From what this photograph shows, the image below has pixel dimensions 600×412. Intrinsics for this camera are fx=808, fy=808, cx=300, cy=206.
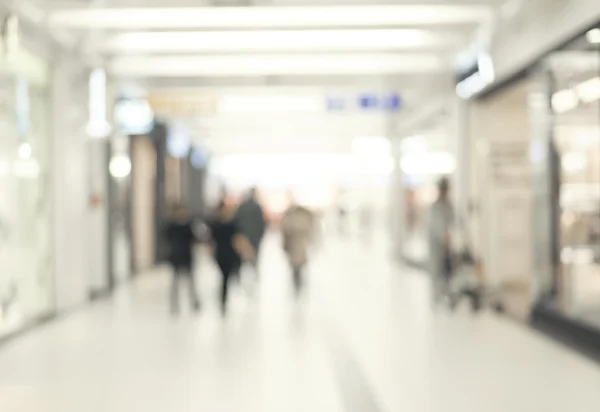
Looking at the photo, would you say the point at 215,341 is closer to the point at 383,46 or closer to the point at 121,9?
the point at 121,9

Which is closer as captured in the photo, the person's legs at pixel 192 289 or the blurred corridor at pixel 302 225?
the blurred corridor at pixel 302 225

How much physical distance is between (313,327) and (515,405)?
4.46 m

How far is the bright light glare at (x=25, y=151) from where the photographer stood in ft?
34.1

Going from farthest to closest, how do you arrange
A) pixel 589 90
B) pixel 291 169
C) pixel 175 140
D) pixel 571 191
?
pixel 291 169, pixel 175 140, pixel 571 191, pixel 589 90

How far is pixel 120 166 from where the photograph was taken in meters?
17.4

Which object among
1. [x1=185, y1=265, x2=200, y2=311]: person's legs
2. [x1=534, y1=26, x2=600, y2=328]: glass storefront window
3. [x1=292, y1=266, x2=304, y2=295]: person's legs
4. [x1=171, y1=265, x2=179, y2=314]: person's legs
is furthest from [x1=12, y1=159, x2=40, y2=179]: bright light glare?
[x1=534, y1=26, x2=600, y2=328]: glass storefront window

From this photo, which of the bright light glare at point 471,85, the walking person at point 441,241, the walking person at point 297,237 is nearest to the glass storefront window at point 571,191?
the walking person at point 441,241

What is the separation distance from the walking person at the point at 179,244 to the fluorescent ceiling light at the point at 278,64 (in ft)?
8.84

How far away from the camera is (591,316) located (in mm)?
9703

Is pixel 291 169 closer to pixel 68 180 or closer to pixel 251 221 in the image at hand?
pixel 251 221

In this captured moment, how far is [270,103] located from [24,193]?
8.42m

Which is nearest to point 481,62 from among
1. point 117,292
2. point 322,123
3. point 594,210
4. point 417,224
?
point 594,210

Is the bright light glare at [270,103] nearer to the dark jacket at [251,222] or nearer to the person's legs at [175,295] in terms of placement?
the dark jacket at [251,222]

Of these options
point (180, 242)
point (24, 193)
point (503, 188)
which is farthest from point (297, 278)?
point (24, 193)
